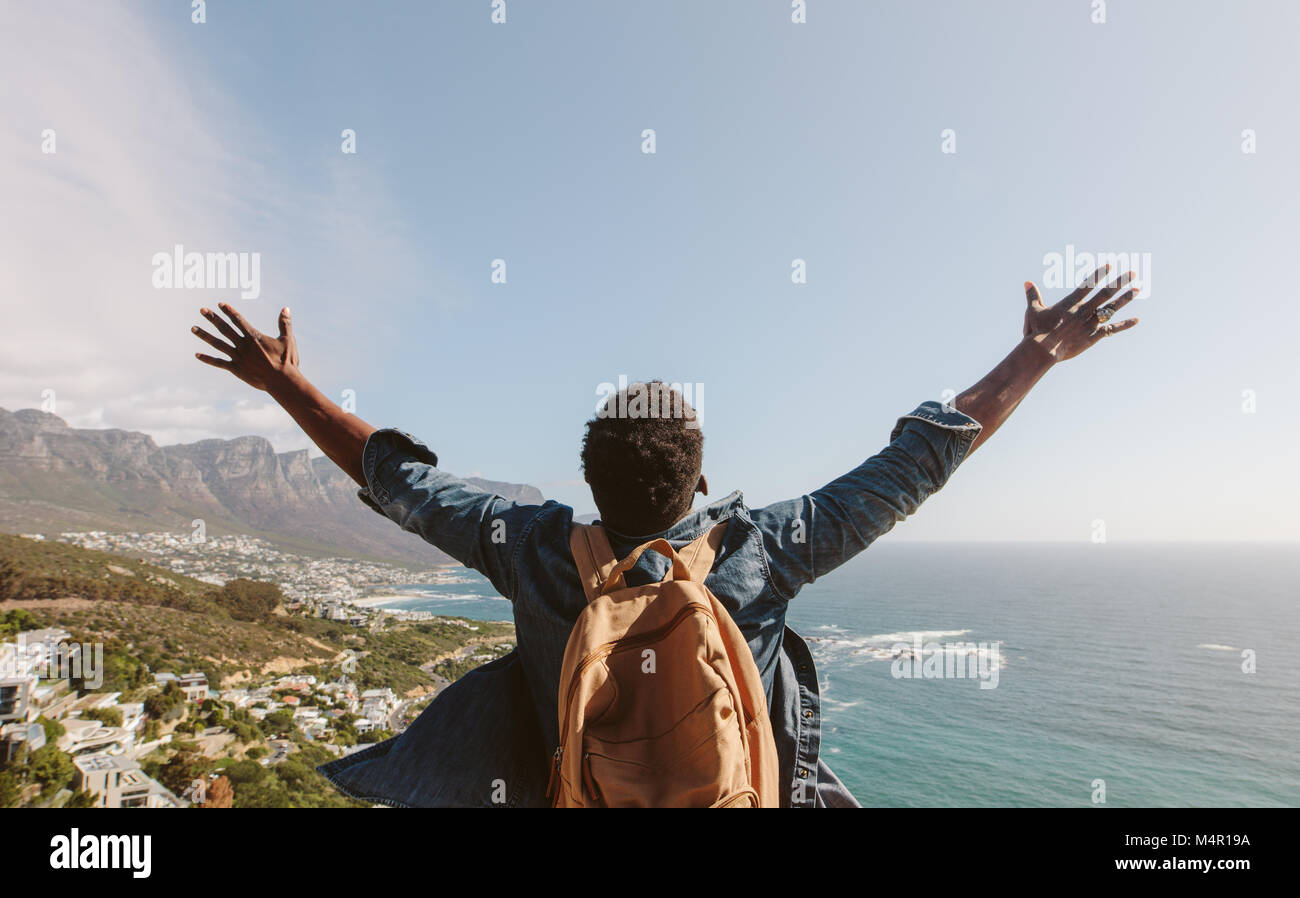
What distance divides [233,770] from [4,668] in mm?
10363

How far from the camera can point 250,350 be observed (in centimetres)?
158

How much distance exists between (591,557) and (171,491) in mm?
178403

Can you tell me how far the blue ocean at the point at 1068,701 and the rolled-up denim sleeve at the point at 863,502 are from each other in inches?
470

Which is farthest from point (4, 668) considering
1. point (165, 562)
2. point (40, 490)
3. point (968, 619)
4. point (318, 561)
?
point (40, 490)

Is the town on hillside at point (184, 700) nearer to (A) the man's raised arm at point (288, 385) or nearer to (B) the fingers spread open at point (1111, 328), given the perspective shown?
(A) the man's raised arm at point (288, 385)

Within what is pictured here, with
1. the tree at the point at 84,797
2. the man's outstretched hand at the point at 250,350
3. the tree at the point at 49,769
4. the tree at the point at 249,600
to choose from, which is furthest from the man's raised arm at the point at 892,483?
the tree at the point at 249,600

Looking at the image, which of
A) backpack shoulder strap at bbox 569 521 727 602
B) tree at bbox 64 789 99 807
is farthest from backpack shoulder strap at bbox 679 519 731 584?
tree at bbox 64 789 99 807

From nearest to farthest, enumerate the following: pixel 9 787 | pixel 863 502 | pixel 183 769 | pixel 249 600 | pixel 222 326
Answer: pixel 863 502 → pixel 222 326 → pixel 9 787 → pixel 183 769 → pixel 249 600

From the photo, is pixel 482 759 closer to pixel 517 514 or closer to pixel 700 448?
pixel 517 514

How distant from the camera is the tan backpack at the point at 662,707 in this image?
3.19 ft

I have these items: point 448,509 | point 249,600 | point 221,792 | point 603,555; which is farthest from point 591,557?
point 249,600

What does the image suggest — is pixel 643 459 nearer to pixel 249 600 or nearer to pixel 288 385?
pixel 288 385

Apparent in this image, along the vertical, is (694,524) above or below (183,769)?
above

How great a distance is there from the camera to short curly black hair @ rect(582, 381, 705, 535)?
50.6 inches
